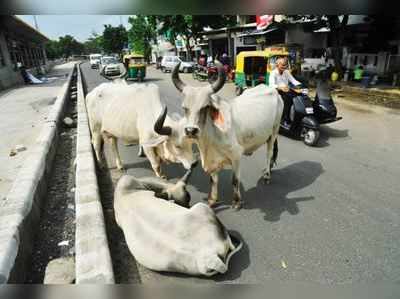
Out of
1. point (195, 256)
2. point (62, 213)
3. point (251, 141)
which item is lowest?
point (62, 213)

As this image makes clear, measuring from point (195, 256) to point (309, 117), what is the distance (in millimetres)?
4533

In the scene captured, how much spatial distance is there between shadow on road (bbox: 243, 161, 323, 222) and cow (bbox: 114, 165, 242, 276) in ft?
3.89

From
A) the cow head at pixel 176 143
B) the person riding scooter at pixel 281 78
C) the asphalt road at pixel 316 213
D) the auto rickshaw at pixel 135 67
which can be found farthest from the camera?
the auto rickshaw at pixel 135 67

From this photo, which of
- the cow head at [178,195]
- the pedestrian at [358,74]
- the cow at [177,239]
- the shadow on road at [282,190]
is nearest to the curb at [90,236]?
the cow at [177,239]

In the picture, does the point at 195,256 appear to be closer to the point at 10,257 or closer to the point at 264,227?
the point at 264,227

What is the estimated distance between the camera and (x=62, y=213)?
13.4 feet

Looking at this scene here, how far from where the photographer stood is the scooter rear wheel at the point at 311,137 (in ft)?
19.5

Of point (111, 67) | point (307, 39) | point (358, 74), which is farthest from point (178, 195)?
point (111, 67)

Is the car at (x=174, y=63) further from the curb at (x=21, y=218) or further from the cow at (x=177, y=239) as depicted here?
the cow at (x=177, y=239)

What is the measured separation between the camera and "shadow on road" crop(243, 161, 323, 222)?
3.77 metres

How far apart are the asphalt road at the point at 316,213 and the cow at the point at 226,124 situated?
0.40 meters

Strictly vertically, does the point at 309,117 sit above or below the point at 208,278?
above

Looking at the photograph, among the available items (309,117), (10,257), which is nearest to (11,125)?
(10,257)

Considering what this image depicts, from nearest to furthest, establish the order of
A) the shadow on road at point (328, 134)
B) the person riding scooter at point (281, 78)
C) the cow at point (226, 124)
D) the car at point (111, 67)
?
1. the cow at point (226, 124)
2. the person riding scooter at point (281, 78)
3. the shadow on road at point (328, 134)
4. the car at point (111, 67)
